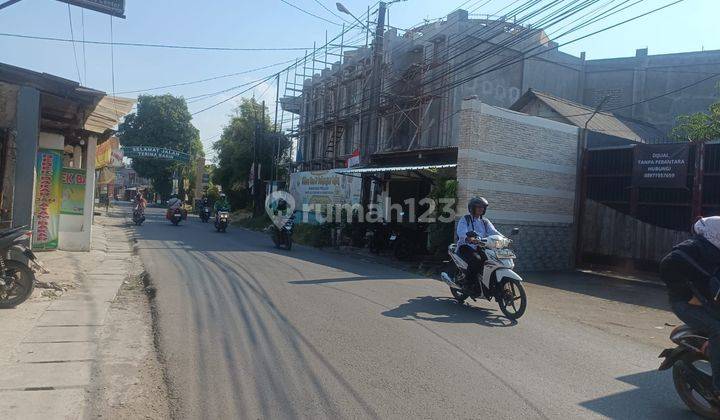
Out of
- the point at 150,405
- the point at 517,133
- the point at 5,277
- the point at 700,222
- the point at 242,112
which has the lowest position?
the point at 150,405

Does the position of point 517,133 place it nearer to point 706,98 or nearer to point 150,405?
point 150,405

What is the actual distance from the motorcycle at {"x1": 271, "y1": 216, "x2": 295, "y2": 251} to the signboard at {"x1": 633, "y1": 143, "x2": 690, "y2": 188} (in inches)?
413

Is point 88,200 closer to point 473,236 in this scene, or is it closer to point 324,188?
point 473,236

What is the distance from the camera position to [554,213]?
1684cm

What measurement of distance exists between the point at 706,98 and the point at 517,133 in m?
19.3

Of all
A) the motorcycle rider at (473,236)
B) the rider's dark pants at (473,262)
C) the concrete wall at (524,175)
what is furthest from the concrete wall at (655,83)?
the rider's dark pants at (473,262)

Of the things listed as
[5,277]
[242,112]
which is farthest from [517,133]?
[242,112]

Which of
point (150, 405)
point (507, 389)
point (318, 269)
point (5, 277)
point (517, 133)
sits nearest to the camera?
point (150, 405)

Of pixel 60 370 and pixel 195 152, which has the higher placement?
pixel 195 152

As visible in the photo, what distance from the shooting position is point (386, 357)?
5.95 m

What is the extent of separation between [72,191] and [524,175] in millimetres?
12066

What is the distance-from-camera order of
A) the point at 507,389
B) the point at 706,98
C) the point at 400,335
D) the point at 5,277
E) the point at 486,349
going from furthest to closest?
1. the point at 706,98
2. the point at 5,277
3. the point at 400,335
4. the point at 486,349
5. the point at 507,389

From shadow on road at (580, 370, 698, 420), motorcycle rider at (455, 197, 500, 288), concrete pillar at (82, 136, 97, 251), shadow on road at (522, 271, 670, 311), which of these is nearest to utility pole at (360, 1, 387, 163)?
shadow on road at (522, 271, 670, 311)

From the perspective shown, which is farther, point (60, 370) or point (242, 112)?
point (242, 112)
